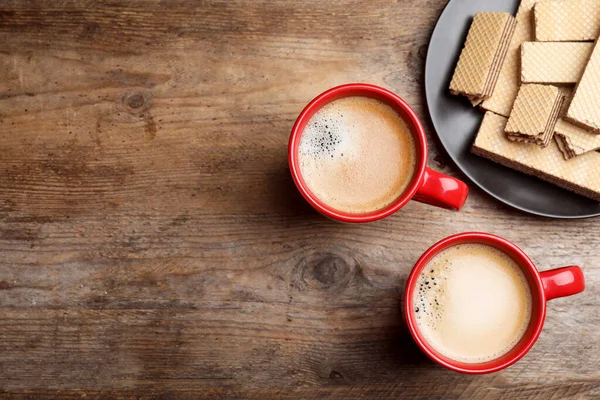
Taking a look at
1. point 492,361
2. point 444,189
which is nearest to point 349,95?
point 444,189

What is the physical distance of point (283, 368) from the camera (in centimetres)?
104

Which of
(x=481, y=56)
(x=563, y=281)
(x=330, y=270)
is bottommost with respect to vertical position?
(x=330, y=270)

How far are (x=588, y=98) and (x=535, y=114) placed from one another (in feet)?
0.27

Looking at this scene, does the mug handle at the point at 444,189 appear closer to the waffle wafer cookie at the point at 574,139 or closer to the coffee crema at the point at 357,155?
the coffee crema at the point at 357,155

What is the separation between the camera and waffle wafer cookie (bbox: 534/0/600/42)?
0.99 meters

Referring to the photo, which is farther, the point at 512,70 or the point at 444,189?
the point at 512,70

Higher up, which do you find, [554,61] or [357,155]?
[554,61]

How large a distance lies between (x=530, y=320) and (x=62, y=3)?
911 mm

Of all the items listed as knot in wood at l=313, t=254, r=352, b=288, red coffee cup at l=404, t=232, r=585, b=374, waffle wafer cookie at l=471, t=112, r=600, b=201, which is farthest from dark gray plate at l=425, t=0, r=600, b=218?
knot in wood at l=313, t=254, r=352, b=288

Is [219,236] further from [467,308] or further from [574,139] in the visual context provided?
[574,139]

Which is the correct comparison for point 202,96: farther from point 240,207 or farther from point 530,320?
point 530,320

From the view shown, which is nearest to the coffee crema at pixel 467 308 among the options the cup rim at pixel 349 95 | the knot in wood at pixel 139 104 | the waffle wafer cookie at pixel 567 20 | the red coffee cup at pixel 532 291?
the red coffee cup at pixel 532 291

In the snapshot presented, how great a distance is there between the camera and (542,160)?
0.99 metres

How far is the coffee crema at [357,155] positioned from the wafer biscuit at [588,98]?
26cm
